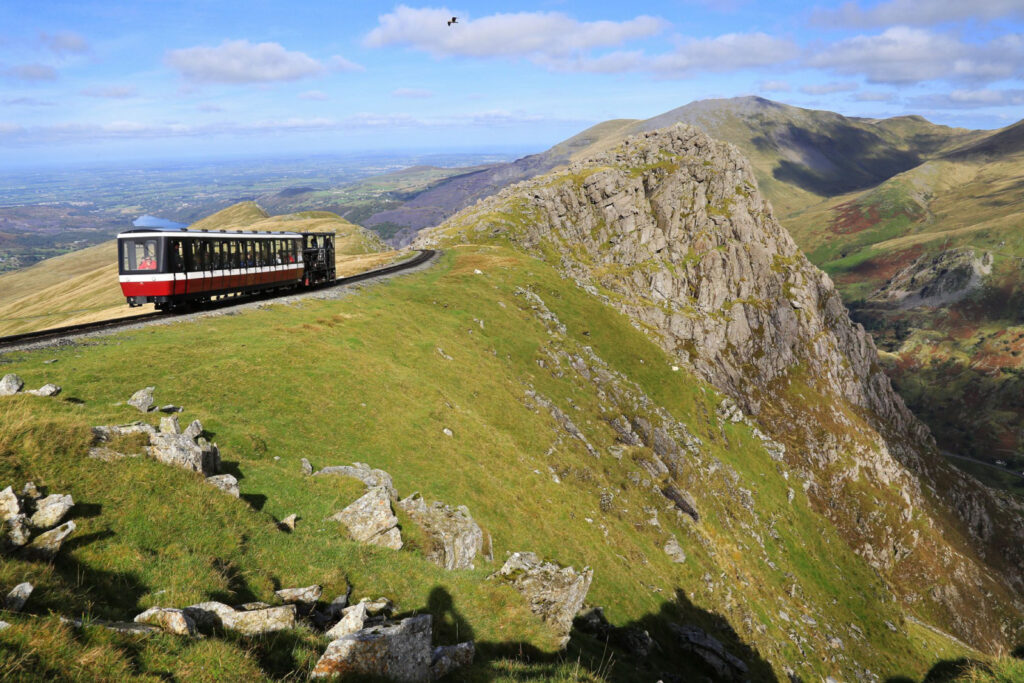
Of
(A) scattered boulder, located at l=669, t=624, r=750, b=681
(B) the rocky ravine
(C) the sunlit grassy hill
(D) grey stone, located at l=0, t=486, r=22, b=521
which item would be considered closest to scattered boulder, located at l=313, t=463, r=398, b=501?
(D) grey stone, located at l=0, t=486, r=22, b=521

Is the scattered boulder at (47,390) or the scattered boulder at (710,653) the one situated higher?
the scattered boulder at (47,390)

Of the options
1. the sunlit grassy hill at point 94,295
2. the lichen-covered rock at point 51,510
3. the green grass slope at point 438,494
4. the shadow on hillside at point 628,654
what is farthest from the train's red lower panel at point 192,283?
the shadow on hillside at point 628,654

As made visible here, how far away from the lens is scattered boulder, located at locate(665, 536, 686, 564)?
42.0 m

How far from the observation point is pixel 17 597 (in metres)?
7.70

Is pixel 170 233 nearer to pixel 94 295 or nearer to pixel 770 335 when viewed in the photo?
pixel 94 295

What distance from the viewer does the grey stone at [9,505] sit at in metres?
10.4

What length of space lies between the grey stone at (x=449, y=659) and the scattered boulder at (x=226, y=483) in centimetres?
926

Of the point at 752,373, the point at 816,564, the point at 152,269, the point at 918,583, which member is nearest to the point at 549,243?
the point at 752,373

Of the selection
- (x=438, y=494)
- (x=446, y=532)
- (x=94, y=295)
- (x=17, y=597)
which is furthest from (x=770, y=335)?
(x=94, y=295)

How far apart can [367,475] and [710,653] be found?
24025 mm

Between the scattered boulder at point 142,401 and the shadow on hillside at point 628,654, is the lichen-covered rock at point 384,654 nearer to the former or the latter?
the shadow on hillside at point 628,654

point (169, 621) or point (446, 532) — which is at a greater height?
point (169, 621)

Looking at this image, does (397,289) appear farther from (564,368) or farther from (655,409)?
(655,409)

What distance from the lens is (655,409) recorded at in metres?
66.8
